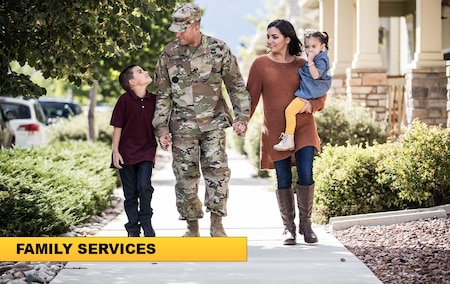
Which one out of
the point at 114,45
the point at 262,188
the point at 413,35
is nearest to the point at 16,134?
the point at 262,188

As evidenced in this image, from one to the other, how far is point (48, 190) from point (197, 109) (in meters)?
3.02

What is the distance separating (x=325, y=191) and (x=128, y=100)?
2958 mm

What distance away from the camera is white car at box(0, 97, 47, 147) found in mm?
21484

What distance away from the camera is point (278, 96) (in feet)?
27.7

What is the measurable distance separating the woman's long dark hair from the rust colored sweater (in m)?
0.10

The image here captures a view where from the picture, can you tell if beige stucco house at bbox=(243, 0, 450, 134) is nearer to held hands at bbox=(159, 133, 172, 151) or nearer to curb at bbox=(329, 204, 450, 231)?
curb at bbox=(329, 204, 450, 231)

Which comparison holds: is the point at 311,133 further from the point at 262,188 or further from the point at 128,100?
the point at 262,188

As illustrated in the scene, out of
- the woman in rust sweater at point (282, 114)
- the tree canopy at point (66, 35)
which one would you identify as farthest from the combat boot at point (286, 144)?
the tree canopy at point (66, 35)

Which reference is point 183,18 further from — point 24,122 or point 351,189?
point 24,122

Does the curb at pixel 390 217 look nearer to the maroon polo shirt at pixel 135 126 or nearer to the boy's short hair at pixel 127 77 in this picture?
the maroon polo shirt at pixel 135 126

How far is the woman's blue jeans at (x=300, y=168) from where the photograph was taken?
8.45 meters

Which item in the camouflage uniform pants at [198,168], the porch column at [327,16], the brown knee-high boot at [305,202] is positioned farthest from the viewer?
the porch column at [327,16]

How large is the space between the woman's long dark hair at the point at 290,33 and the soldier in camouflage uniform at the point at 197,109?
0.49m

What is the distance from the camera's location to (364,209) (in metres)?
10.2
